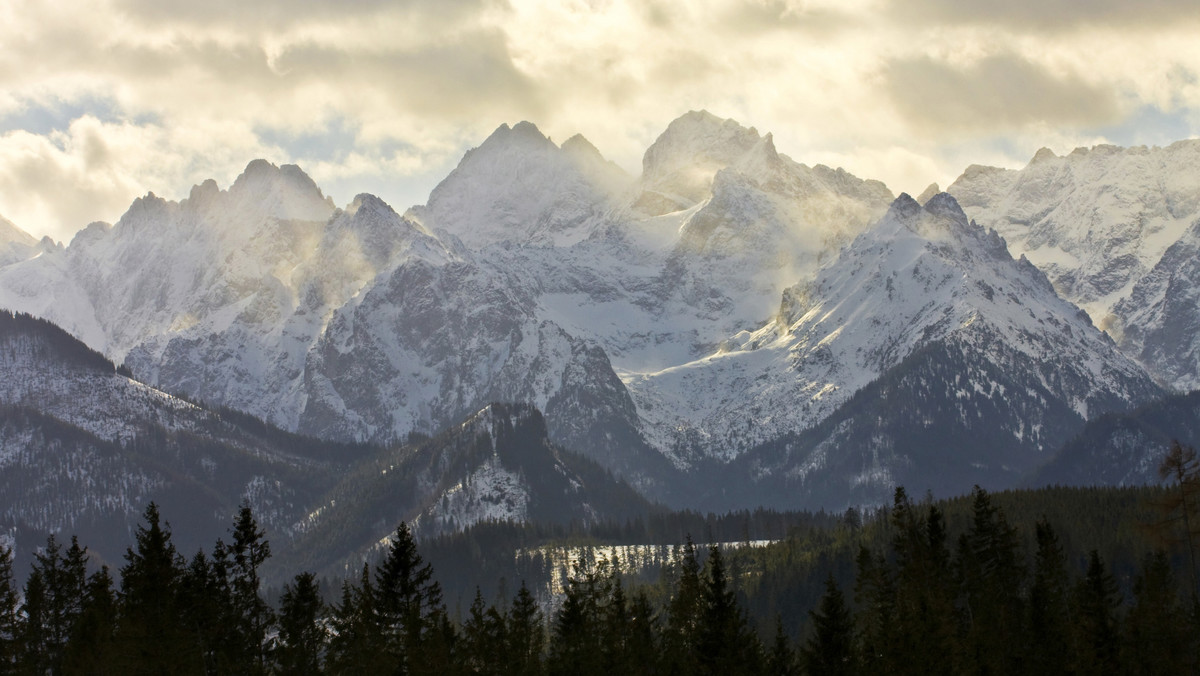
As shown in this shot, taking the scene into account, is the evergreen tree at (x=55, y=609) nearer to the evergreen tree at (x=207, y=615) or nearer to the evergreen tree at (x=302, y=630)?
the evergreen tree at (x=207, y=615)

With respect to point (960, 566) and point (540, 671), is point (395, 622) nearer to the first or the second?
point (540, 671)

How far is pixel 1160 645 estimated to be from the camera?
121 m

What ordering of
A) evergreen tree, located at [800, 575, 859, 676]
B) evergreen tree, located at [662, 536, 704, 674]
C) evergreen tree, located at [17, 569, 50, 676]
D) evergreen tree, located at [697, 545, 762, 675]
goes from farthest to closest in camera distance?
evergreen tree, located at [17, 569, 50, 676]
evergreen tree, located at [662, 536, 704, 674]
evergreen tree, located at [800, 575, 859, 676]
evergreen tree, located at [697, 545, 762, 675]

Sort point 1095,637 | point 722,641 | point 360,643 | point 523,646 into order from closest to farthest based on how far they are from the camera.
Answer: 1. point 722,641
2. point 360,643
3. point 1095,637
4. point 523,646

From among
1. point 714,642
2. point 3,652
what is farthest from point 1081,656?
point 3,652

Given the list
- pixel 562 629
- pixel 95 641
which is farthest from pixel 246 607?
pixel 562 629

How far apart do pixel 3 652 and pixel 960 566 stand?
7271 centimetres

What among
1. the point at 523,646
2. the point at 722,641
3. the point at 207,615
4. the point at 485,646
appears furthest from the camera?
the point at 523,646

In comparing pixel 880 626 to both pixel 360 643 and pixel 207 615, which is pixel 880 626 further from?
pixel 207 615

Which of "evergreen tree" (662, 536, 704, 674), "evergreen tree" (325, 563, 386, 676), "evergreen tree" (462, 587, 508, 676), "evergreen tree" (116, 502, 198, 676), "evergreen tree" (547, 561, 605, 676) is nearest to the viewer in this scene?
"evergreen tree" (116, 502, 198, 676)

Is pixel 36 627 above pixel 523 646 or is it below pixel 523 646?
above

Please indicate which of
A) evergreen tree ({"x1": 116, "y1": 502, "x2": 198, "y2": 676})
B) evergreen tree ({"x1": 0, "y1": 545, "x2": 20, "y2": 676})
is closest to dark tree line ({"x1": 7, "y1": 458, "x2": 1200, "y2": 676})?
evergreen tree ({"x1": 116, "y1": 502, "x2": 198, "y2": 676})

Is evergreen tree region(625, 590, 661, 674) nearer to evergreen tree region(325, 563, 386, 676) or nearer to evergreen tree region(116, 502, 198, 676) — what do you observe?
evergreen tree region(325, 563, 386, 676)

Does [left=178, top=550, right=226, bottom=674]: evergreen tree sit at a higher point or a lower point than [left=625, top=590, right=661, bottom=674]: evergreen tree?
higher
